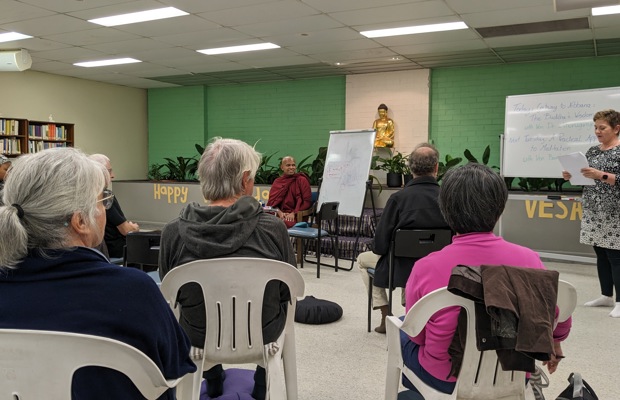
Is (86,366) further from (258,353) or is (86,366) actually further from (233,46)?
(233,46)

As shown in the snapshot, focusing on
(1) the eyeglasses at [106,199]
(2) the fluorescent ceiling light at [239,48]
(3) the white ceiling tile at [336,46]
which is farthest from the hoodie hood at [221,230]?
(2) the fluorescent ceiling light at [239,48]

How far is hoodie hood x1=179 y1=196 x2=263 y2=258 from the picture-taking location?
1.85 metres

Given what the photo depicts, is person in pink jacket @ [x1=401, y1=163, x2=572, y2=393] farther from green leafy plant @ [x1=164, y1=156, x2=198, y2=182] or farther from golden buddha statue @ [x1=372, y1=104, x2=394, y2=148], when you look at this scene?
green leafy plant @ [x1=164, y1=156, x2=198, y2=182]

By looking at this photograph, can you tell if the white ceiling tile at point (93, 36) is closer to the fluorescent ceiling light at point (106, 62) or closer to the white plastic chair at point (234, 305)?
the fluorescent ceiling light at point (106, 62)

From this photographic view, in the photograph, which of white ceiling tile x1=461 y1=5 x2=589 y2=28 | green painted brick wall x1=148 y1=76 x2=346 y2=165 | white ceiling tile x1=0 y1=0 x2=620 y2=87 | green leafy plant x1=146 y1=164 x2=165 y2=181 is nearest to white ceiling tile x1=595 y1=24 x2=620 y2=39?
white ceiling tile x1=0 y1=0 x2=620 y2=87

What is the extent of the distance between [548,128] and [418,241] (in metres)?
3.69

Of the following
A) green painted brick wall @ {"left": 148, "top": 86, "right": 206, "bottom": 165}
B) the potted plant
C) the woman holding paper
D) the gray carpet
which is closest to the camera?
the gray carpet

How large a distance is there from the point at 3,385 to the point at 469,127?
301 inches

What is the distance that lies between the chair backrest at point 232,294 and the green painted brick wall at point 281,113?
7152 millimetres

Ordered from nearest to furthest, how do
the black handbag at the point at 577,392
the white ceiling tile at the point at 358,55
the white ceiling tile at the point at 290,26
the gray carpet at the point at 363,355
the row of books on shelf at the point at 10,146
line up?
the black handbag at the point at 577,392
the gray carpet at the point at 363,355
the white ceiling tile at the point at 290,26
the white ceiling tile at the point at 358,55
the row of books on shelf at the point at 10,146

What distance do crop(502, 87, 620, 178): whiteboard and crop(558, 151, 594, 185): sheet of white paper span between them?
74.2 inches

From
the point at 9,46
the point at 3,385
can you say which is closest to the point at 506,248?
the point at 3,385

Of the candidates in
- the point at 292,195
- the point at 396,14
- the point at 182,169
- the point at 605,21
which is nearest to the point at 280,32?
the point at 396,14

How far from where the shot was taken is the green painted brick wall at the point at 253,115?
8.94 metres
